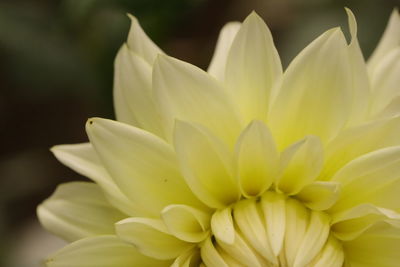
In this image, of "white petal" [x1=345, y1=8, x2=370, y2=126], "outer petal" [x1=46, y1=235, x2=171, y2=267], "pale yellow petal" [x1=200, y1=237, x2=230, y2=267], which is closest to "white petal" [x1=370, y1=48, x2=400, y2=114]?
"white petal" [x1=345, y1=8, x2=370, y2=126]

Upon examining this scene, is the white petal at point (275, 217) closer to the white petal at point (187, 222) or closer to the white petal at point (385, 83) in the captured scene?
the white petal at point (187, 222)

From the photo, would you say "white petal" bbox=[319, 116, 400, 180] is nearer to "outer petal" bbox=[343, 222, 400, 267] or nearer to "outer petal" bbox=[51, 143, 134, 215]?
"outer petal" bbox=[343, 222, 400, 267]

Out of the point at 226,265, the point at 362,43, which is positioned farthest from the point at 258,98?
the point at 362,43

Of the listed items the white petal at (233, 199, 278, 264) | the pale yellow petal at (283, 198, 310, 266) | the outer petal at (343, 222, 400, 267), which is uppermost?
the white petal at (233, 199, 278, 264)

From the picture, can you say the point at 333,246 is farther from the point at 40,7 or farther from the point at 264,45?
the point at 40,7

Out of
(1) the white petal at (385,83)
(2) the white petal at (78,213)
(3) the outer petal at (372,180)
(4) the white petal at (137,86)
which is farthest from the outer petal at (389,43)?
(2) the white petal at (78,213)

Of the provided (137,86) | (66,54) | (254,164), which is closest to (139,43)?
(137,86)

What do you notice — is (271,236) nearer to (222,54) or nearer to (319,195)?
(319,195)
